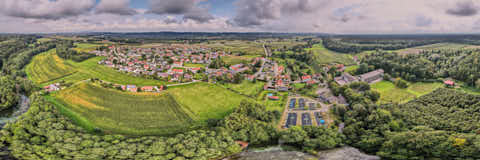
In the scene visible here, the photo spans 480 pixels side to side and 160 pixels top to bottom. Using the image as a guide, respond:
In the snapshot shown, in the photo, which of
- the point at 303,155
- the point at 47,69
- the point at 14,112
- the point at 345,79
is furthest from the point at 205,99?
the point at 47,69

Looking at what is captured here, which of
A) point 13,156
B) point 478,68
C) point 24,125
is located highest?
point 478,68

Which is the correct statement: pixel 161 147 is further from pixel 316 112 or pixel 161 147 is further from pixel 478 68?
pixel 478 68

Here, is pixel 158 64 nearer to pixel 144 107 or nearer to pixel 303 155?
pixel 144 107

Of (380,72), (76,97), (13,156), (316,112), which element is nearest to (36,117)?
(13,156)

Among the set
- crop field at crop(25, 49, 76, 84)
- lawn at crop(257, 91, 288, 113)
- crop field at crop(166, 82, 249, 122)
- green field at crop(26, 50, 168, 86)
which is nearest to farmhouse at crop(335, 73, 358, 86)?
lawn at crop(257, 91, 288, 113)

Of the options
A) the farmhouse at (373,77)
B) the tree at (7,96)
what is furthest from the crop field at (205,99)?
the farmhouse at (373,77)
